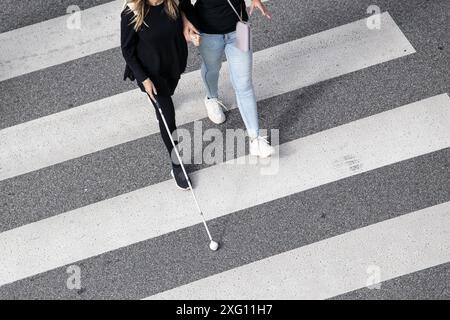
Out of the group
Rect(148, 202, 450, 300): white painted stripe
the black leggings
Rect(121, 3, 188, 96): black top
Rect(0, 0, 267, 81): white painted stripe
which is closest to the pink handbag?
Rect(121, 3, 188, 96): black top

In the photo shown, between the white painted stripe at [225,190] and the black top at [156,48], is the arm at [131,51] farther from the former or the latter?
the white painted stripe at [225,190]

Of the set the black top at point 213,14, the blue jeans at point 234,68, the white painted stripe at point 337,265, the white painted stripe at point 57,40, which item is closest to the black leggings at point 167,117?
the blue jeans at point 234,68

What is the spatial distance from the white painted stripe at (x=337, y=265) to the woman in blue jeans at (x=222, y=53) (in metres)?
0.96

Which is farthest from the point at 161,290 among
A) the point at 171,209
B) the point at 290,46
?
the point at 290,46

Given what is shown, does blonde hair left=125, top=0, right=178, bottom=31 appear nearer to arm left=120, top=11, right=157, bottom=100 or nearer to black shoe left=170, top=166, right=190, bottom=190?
arm left=120, top=11, right=157, bottom=100

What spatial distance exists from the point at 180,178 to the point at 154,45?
54.6 inches

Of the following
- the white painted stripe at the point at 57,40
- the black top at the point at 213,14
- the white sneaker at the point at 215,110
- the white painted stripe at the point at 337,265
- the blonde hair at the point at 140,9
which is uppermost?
the blonde hair at the point at 140,9

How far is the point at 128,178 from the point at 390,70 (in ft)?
8.05

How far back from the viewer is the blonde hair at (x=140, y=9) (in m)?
4.68

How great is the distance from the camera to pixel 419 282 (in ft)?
18.5

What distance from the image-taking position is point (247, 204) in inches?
236

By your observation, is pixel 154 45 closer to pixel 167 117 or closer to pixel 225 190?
pixel 167 117
